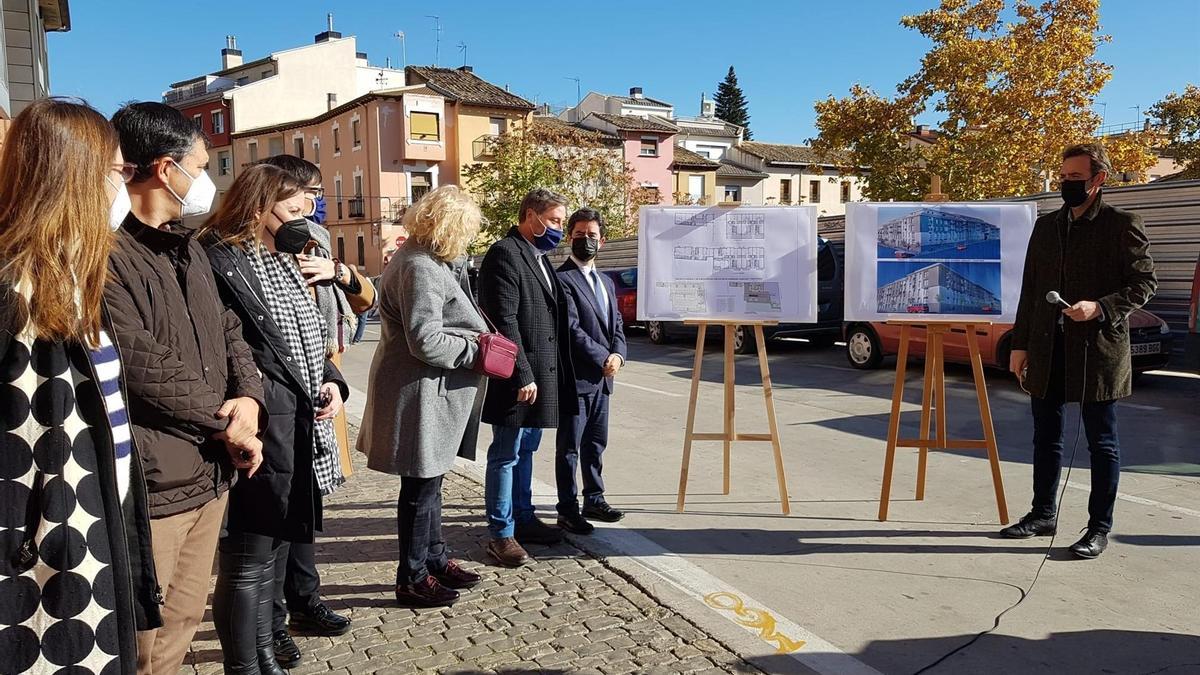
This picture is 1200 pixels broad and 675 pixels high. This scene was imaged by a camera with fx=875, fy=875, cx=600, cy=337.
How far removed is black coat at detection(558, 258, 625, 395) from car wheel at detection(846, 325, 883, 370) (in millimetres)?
8636

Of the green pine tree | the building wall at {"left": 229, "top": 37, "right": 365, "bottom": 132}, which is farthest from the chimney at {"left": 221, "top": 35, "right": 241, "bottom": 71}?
the green pine tree

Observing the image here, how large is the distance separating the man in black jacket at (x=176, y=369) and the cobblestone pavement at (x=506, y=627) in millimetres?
1190

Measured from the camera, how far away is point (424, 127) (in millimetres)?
45594

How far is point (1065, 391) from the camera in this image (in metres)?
4.82

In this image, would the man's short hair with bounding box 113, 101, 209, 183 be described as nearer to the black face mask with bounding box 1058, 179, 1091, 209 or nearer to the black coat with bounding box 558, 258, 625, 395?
the black coat with bounding box 558, 258, 625, 395

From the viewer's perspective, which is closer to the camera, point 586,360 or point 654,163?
point 586,360

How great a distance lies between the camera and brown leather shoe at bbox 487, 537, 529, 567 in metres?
4.63

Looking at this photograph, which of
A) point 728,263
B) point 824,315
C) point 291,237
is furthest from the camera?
point 824,315

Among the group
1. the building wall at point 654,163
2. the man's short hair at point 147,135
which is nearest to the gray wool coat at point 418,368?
the man's short hair at point 147,135

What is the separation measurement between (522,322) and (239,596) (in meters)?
2.16

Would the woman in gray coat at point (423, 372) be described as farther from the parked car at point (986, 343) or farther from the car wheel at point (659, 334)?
the car wheel at point (659, 334)

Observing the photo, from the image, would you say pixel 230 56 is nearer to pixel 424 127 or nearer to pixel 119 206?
pixel 424 127

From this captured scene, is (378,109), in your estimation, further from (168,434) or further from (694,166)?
(168,434)

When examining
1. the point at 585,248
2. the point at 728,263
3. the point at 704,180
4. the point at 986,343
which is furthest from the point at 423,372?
the point at 704,180
